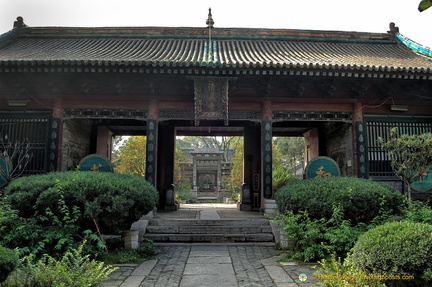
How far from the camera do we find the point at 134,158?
63.1ft

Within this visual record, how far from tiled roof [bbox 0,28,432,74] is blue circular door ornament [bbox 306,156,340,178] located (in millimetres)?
2601

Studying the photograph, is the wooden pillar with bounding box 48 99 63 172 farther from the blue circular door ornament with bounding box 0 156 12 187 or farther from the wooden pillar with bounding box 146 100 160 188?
the wooden pillar with bounding box 146 100 160 188

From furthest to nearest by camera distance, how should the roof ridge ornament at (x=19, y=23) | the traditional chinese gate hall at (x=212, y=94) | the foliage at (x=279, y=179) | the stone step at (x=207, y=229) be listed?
the foliage at (x=279, y=179)
the roof ridge ornament at (x=19, y=23)
the traditional chinese gate hall at (x=212, y=94)
the stone step at (x=207, y=229)

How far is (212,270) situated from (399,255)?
2.60 metres

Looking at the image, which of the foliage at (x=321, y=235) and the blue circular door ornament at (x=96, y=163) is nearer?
the foliage at (x=321, y=235)

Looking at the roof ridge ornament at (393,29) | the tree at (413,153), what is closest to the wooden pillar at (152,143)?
the tree at (413,153)

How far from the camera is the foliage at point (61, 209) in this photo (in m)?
5.18

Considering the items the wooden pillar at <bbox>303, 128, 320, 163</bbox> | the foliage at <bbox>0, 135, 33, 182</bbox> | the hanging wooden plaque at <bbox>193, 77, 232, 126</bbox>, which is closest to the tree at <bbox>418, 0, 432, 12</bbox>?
the hanging wooden plaque at <bbox>193, 77, 232, 126</bbox>

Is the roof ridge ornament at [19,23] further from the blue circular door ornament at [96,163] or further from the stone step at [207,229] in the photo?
the stone step at [207,229]

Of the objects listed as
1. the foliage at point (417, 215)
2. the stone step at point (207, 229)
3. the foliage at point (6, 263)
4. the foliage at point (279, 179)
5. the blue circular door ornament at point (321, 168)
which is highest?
the blue circular door ornament at point (321, 168)

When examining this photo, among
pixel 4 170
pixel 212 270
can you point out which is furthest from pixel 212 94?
pixel 4 170

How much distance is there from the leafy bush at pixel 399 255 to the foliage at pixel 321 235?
1.40 meters

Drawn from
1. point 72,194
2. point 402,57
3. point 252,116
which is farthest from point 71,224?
point 402,57

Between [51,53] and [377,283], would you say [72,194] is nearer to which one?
[377,283]
